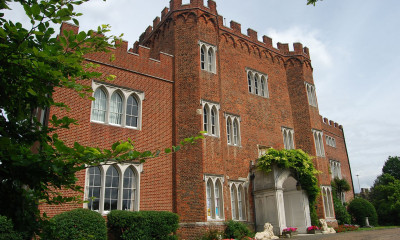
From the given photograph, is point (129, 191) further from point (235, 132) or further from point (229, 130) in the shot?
point (235, 132)

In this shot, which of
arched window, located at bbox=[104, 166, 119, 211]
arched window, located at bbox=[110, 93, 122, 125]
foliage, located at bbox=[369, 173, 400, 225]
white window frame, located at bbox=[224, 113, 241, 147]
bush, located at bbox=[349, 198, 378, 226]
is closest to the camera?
arched window, located at bbox=[104, 166, 119, 211]

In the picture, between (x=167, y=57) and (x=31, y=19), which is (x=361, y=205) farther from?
(x=31, y=19)

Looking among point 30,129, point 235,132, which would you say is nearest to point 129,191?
point 235,132

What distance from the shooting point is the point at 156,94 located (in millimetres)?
15094

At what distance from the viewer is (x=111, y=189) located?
1269 centimetres

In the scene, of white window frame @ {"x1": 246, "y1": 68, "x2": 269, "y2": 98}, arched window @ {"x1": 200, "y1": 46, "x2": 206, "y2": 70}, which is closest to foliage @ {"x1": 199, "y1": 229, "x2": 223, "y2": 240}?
arched window @ {"x1": 200, "y1": 46, "x2": 206, "y2": 70}

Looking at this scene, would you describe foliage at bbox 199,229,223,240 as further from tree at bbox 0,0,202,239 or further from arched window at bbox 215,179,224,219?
tree at bbox 0,0,202,239

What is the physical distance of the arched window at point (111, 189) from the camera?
12.4 m

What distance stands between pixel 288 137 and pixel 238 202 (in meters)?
6.40

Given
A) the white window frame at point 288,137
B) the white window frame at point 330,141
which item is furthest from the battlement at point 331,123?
the white window frame at point 288,137

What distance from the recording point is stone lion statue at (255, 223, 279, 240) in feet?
46.8

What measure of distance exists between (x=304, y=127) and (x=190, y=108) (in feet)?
30.2

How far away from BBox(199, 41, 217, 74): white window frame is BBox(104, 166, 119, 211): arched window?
6913 millimetres

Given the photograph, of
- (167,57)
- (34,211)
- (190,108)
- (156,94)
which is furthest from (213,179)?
(34,211)
